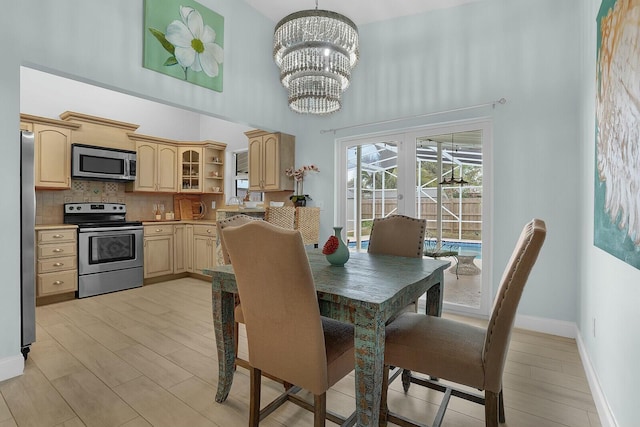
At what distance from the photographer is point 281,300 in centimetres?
136

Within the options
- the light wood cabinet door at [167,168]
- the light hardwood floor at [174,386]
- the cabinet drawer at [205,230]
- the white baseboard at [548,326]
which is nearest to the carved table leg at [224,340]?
the light hardwood floor at [174,386]

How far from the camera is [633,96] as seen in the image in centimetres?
121

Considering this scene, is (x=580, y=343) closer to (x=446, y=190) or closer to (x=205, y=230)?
(x=446, y=190)

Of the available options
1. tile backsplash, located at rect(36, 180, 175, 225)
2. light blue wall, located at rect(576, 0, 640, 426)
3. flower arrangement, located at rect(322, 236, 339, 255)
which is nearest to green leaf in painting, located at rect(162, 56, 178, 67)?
flower arrangement, located at rect(322, 236, 339, 255)

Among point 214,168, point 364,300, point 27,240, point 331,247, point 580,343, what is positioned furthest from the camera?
point 214,168

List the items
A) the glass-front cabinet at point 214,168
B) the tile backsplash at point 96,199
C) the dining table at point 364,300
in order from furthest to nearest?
the glass-front cabinet at point 214,168, the tile backsplash at point 96,199, the dining table at point 364,300

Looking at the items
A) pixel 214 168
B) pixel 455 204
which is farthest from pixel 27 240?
pixel 455 204

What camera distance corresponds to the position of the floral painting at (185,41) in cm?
294

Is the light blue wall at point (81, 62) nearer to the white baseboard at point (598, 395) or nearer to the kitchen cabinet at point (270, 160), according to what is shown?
the kitchen cabinet at point (270, 160)

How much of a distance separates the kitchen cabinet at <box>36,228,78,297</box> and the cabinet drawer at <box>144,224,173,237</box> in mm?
919

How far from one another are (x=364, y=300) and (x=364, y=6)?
11.8 ft

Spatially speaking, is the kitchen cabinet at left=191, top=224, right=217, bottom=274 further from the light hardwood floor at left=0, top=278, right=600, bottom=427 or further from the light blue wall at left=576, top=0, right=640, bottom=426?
the light blue wall at left=576, top=0, right=640, bottom=426

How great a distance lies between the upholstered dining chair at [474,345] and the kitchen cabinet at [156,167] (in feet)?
15.3

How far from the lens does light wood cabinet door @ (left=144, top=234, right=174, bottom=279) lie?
4.83 metres
